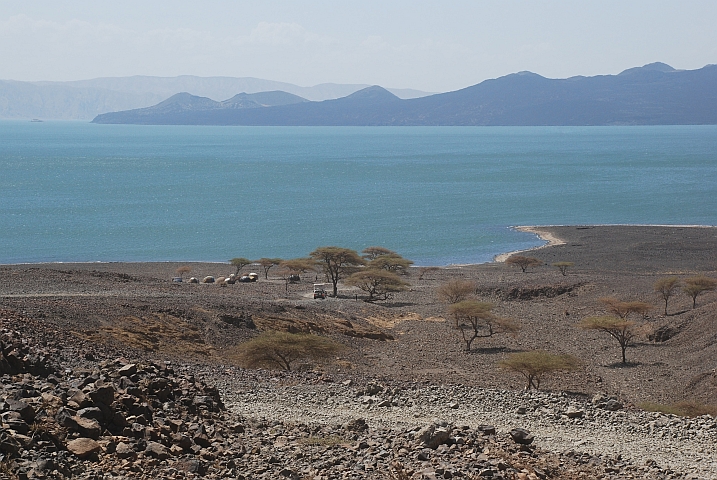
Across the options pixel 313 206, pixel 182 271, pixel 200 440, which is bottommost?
pixel 182 271

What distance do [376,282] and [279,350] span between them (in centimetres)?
2340

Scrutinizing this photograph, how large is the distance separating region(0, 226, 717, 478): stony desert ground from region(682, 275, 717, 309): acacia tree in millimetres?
466

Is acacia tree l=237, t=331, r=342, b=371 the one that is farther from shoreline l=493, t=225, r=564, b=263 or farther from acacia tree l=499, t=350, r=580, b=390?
shoreline l=493, t=225, r=564, b=263

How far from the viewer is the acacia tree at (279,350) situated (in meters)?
25.7

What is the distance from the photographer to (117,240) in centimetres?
8594

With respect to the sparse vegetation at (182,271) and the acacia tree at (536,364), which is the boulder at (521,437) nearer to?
the acacia tree at (536,364)

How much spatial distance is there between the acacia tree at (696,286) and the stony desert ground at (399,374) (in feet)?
1.53

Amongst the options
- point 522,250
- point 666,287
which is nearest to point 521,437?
point 666,287

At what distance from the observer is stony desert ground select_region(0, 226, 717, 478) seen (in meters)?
12.1

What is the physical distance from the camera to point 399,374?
26.5 meters

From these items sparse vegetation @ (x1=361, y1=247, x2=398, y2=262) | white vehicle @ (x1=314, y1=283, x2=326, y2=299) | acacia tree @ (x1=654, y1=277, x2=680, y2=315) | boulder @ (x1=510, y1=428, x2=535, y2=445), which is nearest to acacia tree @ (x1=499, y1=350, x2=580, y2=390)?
boulder @ (x1=510, y1=428, x2=535, y2=445)

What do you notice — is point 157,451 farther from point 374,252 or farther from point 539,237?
point 539,237

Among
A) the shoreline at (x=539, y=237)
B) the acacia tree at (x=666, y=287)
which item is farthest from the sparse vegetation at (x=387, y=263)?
the acacia tree at (x=666, y=287)

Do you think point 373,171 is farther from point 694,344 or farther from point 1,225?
point 694,344
